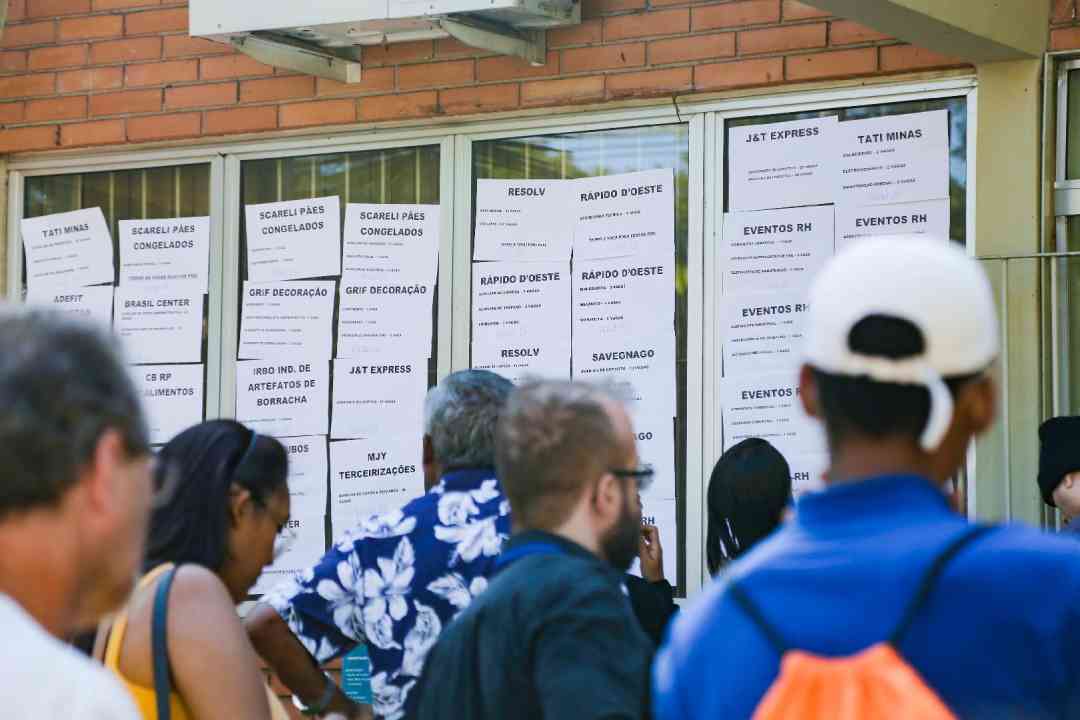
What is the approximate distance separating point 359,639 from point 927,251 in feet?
8.77

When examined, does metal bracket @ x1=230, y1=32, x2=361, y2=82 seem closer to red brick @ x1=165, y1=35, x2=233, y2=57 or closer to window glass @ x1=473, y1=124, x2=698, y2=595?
red brick @ x1=165, y1=35, x2=233, y2=57

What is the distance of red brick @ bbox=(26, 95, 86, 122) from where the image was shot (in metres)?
7.79

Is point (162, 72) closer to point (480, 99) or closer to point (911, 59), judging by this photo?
point (480, 99)

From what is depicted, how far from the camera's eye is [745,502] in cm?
443

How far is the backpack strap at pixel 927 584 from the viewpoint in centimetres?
195

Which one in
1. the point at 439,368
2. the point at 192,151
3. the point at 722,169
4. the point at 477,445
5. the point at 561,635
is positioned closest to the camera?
the point at 561,635

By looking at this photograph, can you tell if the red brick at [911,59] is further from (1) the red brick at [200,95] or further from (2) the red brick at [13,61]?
(2) the red brick at [13,61]

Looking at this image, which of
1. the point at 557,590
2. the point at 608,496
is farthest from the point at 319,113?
the point at 557,590

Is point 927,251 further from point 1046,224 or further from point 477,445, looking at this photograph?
point 1046,224

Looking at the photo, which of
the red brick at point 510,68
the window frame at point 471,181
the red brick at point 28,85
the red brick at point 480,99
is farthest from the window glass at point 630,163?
the red brick at point 28,85

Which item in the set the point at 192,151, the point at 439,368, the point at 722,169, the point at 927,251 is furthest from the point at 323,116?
the point at 927,251

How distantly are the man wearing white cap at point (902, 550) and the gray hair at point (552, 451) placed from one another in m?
0.97

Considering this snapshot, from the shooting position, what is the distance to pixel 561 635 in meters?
2.83

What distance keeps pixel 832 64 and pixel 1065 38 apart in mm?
838
